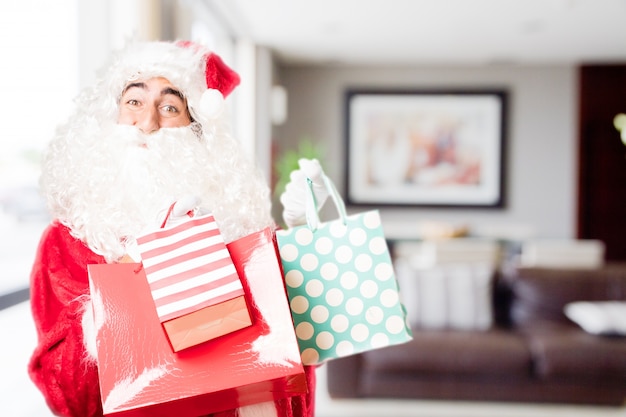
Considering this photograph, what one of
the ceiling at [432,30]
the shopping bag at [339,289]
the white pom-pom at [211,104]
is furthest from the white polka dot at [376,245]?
the ceiling at [432,30]

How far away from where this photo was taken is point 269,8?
3.95 m

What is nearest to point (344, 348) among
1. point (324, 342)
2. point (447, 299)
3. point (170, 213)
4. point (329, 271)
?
point (324, 342)

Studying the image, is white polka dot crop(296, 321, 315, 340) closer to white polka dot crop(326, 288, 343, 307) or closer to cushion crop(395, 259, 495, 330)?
white polka dot crop(326, 288, 343, 307)

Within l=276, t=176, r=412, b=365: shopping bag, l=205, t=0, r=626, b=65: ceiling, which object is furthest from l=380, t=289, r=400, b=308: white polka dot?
l=205, t=0, r=626, b=65: ceiling

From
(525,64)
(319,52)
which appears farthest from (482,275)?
(525,64)

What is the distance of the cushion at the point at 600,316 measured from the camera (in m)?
2.80

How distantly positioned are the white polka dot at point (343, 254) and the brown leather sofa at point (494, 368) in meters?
2.04

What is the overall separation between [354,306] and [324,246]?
119 millimetres

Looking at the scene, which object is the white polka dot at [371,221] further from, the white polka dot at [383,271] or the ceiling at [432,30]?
the ceiling at [432,30]

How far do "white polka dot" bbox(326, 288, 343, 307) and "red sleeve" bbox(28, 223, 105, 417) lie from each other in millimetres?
428

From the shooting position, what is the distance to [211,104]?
1.04 meters

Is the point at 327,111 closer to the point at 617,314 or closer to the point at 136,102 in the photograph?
the point at 617,314

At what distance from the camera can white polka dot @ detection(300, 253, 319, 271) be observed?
896 millimetres

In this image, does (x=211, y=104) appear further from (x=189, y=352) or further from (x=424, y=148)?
(x=424, y=148)
